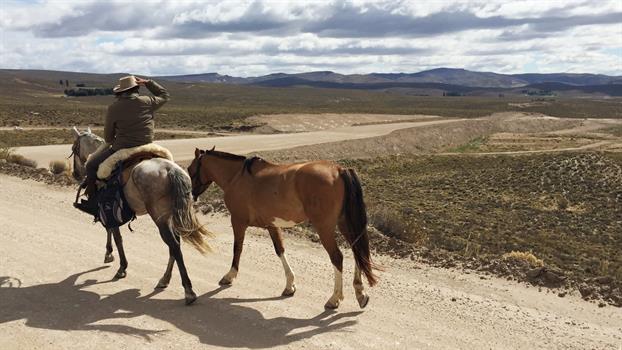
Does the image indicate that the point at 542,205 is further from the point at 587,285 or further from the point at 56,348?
the point at 56,348

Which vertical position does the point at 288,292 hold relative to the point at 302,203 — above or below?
below

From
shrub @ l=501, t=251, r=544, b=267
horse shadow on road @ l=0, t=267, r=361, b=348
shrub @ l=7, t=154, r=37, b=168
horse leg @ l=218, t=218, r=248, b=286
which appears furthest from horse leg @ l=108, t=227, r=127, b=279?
shrub @ l=7, t=154, r=37, b=168

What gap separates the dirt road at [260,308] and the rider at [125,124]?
1.66 meters

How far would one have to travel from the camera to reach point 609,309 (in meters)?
8.53

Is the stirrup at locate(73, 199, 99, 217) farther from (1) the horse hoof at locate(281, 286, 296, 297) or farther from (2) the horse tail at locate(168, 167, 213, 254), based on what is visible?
(1) the horse hoof at locate(281, 286, 296, 297)

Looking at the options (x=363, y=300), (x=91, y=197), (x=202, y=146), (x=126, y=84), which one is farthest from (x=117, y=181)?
(x=202, y=146)

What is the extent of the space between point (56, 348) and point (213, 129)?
5207cm

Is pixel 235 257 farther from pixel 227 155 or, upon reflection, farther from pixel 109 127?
pixel 109 127

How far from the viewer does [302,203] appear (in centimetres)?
808

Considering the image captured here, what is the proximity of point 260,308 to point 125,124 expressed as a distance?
380 centimetres

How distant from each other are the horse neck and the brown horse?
0.7 inches

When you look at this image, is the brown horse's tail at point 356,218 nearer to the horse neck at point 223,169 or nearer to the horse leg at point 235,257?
the horse leg at point 235,257

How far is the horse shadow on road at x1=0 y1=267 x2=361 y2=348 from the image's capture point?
7.09 metres

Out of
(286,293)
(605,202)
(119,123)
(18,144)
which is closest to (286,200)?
(286,293)
